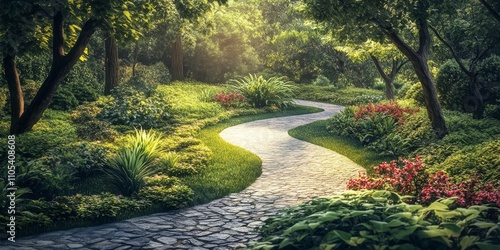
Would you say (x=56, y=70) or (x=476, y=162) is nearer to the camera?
(x=476, y=162)

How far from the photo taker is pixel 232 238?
6.57m

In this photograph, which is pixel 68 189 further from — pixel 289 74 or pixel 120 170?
pixel 289 74

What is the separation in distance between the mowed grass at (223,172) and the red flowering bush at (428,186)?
8.74ft

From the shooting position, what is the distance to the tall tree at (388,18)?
11251 mm

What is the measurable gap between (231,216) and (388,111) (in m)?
10.1

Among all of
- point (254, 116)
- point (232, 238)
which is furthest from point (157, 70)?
point (232, 238)

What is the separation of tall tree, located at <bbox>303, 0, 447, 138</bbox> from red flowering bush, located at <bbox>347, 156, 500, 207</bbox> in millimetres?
4550

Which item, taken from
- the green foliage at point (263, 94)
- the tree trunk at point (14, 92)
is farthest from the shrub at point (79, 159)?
the green foliage at point (263, 94)

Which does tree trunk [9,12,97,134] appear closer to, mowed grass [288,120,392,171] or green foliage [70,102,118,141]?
green foliage [70,102,118,141]

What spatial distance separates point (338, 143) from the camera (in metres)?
14.4

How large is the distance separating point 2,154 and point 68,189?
7.91 ft

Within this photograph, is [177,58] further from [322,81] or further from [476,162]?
[476,162]

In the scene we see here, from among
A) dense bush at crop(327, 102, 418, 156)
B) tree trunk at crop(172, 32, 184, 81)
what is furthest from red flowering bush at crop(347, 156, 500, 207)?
tree trunk at crop(172, 32, 184, 81)

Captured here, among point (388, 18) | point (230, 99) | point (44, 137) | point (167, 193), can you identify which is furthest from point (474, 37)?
point (44, 137)
